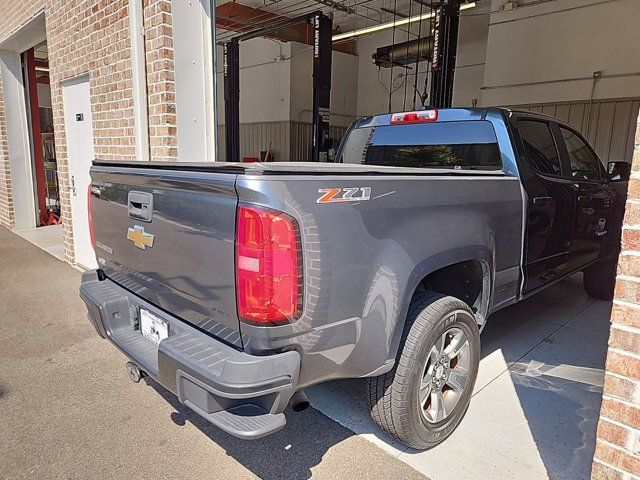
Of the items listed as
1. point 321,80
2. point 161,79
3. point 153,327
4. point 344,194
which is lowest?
point 153,327

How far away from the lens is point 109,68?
473 centimetres

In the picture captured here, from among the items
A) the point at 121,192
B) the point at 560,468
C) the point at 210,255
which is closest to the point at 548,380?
the point at 560,468

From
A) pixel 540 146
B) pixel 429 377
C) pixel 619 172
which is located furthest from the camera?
pixel 619 172

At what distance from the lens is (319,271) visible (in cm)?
181

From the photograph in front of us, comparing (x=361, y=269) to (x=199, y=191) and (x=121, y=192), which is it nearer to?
(x=199, y=191)

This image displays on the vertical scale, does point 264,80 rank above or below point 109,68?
above

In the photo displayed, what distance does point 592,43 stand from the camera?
11023 mm

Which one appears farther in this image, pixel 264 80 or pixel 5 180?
pixel 264 80

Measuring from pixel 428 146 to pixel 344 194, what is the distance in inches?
80.5

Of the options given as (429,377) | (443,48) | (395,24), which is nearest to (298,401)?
(429,377)

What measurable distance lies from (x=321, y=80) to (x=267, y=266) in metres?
8.57

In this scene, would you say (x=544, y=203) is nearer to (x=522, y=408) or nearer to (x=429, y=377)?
(x=522, y=408)

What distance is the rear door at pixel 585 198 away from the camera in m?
3.97

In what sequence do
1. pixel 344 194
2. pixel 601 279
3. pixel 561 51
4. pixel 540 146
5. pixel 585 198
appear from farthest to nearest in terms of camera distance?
pixel 561 51 < pixel 601 279 < pixel 585 198 < pixel 540 146 < pixel 344 194
